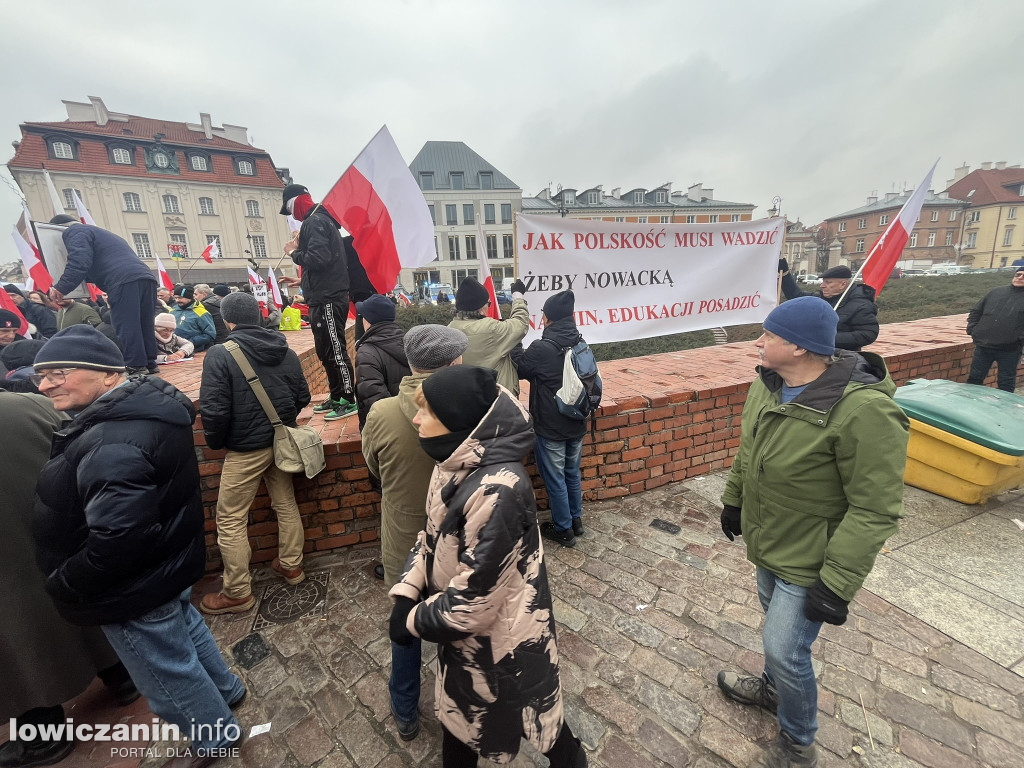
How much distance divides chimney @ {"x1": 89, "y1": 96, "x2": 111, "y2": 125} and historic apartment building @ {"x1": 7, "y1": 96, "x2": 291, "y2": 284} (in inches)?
3.1

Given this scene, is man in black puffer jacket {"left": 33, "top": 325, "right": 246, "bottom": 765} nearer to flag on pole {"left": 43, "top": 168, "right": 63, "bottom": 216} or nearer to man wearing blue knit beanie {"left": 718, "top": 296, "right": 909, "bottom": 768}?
man wearing blue knit beanie {"left": 718, "top": 296, "right": 909, "bottom": 768}

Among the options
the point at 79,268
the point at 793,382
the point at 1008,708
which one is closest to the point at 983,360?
the point at 1008,708

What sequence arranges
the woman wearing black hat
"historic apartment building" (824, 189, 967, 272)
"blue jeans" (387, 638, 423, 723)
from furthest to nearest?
"historic apartment building" (824, 189, 967, 272) → "blue jeans" (387, 638, 423, 723) → the woman wearing black hat

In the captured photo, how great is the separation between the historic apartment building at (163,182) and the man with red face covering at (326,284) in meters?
39.1

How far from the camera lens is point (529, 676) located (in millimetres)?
1423

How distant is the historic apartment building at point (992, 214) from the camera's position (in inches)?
2061

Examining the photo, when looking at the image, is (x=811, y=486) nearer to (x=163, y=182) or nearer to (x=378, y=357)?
(x=378, y=357)

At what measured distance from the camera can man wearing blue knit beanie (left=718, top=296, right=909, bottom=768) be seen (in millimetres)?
1430

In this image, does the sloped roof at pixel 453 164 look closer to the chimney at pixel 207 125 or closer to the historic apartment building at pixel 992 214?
the chimney at pixel 207 125

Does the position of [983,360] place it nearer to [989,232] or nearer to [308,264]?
[308,264]

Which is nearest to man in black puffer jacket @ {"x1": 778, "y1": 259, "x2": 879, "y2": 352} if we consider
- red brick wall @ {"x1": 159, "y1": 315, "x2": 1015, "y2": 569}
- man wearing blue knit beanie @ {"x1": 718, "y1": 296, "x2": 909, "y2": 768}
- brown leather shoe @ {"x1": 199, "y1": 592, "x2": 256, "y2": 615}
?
red brick wall @ {"x1": 159, "y1": 315, "x2": 1015, "y2": 569}

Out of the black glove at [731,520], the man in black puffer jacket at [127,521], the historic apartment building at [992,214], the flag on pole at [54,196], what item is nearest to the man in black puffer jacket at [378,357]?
the man in black puffer jacket at [127,521]

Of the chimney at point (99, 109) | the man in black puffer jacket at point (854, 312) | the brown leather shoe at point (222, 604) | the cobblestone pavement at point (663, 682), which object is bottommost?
the cobblestone pavement at point (663, 682)

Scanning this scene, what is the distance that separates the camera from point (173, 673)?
171 cm
